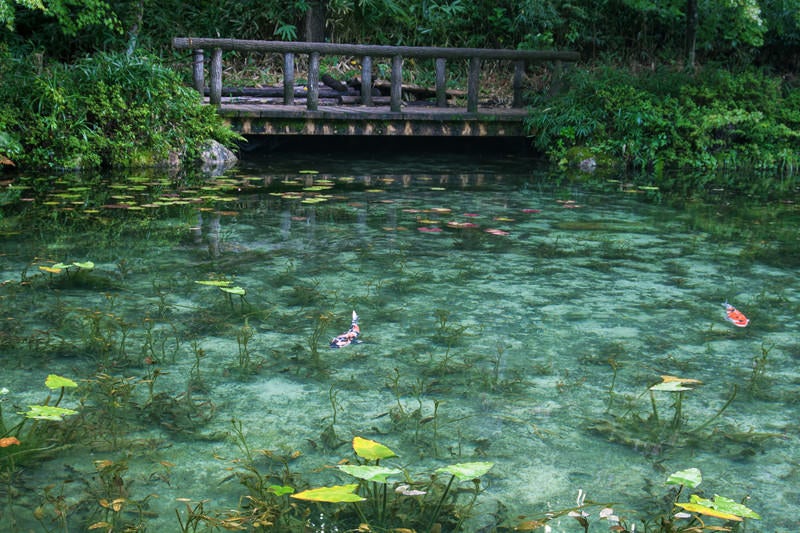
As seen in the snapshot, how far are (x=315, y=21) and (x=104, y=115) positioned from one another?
20.6ft

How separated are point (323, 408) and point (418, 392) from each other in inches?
12.3

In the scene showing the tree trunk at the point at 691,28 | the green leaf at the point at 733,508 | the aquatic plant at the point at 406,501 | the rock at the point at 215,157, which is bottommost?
the aquatic plant at the point at 406,501

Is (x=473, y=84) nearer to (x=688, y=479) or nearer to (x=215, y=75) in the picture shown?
(x=215, y=75)

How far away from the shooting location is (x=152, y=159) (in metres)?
8.43

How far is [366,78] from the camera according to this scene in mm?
10547

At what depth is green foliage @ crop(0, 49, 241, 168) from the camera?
7.76 metres

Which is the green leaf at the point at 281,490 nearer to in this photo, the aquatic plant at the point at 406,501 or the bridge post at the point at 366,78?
the aquatic plant at the point at 406,501

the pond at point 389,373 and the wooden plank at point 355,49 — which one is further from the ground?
the wooden plank at point 355,49

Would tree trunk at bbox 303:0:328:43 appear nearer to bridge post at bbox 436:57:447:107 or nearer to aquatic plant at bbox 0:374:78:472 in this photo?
bridge post at bbox 436:57:447:107

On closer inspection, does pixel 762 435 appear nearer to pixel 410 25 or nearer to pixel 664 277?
pixel 664 277

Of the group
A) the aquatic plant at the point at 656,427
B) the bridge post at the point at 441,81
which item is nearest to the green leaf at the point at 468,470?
the aquatic plant at the point at 656,427

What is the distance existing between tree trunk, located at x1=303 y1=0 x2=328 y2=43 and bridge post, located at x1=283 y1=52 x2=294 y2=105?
3774 millimetres

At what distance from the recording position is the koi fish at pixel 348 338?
9.89 ft

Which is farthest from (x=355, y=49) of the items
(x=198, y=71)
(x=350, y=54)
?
(x=198, y=71)
